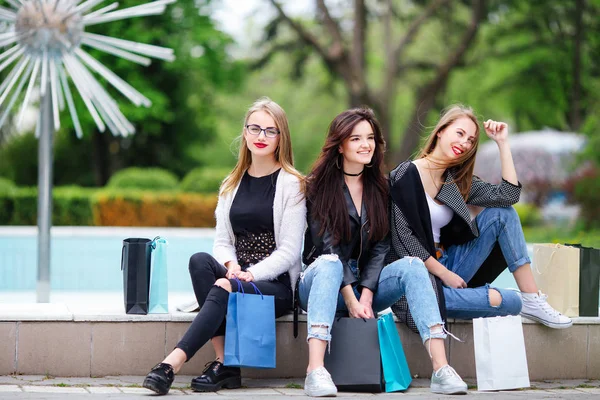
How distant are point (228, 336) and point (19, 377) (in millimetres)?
1100

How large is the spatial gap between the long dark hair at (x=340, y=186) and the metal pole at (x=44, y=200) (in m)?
2.17

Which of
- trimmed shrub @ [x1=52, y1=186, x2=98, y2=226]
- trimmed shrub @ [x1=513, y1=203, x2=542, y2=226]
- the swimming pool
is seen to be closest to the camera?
the swimming pool

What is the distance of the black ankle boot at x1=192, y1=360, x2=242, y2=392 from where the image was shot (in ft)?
13.1

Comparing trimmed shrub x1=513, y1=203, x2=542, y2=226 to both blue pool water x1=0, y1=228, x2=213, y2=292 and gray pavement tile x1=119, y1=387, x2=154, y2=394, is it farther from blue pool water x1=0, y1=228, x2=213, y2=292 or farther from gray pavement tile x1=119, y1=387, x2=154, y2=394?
gray pavement tile x1=119, y1=387, x2=154, y2=394

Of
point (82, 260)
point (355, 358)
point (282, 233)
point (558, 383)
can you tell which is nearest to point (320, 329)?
point (355, 358)

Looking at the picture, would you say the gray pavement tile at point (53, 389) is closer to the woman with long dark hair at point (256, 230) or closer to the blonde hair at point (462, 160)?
the woman with long dark hair at point (256, 230)

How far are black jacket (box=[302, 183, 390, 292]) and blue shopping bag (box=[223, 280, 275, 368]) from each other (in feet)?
1.38

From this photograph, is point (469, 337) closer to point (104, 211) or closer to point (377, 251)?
point (377, 251)

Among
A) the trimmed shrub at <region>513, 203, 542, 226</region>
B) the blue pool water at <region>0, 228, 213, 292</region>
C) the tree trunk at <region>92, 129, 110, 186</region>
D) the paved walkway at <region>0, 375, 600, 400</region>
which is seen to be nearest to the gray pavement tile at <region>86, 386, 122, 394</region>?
the paved walkway at <region>0, 375, 600, 400</region>

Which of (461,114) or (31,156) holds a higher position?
(31,156)

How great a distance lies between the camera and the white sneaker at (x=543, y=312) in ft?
15.0

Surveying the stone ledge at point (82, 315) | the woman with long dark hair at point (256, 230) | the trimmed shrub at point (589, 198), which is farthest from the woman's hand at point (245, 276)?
the trimmed shrub at point (589, 198)

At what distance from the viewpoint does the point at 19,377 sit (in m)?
4.18

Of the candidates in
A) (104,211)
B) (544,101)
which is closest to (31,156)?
(104,211)
